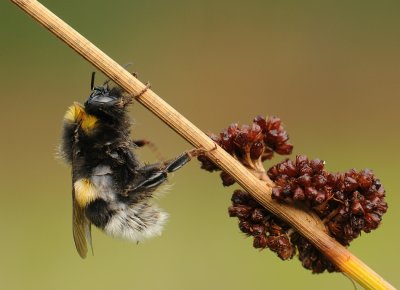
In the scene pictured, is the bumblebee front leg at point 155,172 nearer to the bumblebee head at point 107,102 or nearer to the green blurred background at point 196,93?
the bumblebee head at point 107,102

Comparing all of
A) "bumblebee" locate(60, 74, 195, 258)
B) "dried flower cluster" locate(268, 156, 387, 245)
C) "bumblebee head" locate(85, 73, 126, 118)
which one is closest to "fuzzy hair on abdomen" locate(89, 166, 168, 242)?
"bumblebee" locate(60, 74, 195, 258)

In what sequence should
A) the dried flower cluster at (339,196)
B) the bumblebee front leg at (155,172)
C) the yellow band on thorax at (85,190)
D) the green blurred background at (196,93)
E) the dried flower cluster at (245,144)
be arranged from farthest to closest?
the green blurred background at (196,93) → the yellow band on thorax at (85,190) → the bumblebee front leg at (155,172) → the dried flower cluster at (245,144) → the dried flower cluster at (339,196)

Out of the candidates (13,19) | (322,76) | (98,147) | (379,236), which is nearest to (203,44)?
(322,76)

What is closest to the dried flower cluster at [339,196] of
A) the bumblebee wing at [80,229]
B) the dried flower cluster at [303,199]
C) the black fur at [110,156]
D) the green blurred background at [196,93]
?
the dried flower cluster at [303,199]

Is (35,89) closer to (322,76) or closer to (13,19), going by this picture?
(13,19)

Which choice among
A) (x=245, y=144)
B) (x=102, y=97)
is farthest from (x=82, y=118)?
(x=245, y=144)
